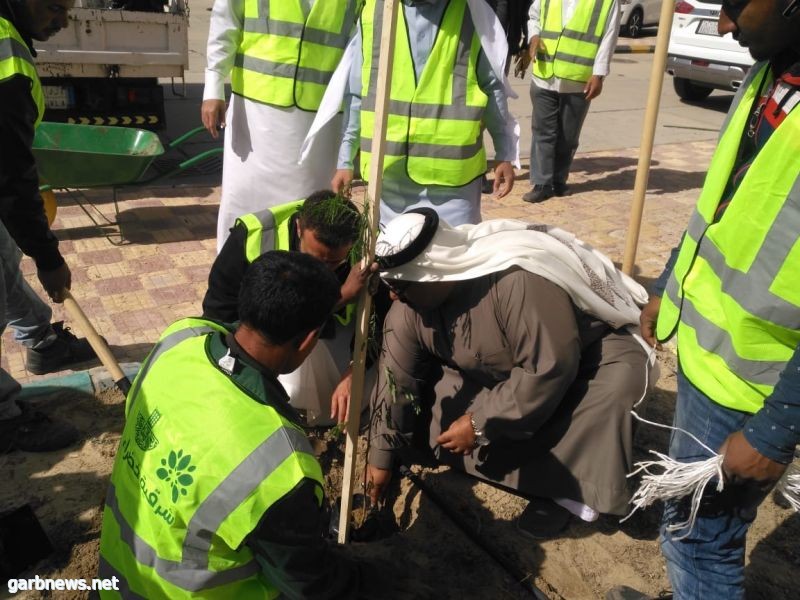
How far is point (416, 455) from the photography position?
294cm

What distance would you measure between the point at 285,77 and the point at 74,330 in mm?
1805

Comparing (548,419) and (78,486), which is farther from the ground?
(548,419)

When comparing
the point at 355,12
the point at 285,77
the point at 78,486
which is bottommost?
the point at 78,486

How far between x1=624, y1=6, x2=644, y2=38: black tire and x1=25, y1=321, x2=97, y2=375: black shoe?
15.1 m

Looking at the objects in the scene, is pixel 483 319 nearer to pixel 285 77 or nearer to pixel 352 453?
pixel 352 453

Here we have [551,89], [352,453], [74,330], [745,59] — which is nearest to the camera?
[352,453]

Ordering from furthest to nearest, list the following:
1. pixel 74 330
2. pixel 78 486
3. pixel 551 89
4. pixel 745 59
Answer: pixel 745 59, pixel 551 89, pixel 74 330, pixel 78 486

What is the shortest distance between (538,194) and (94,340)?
4.31 metres

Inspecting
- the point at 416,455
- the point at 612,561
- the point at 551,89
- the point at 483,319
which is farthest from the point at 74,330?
the point at 551,89

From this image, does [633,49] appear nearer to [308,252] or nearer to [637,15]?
[637,15]

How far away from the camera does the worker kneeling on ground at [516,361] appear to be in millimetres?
2412

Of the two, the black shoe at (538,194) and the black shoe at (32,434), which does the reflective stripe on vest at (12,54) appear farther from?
the black shoe at (538,194)

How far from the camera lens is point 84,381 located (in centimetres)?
340

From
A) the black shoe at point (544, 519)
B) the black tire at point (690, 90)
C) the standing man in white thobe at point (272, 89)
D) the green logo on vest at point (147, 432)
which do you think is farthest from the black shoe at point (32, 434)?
the black tire at point (690, 90)
